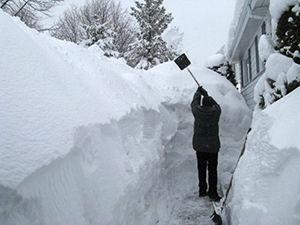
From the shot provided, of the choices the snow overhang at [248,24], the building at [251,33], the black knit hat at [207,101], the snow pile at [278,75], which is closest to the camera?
Answer: the snow pile at [278,75]

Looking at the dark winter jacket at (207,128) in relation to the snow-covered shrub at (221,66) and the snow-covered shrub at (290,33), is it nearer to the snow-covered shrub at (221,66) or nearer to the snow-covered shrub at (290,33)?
the snow-covered shrub at (290,33)

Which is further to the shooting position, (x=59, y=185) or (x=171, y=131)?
(x=171, y=131)

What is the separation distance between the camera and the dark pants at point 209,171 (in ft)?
13.8

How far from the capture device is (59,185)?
161 centimetres

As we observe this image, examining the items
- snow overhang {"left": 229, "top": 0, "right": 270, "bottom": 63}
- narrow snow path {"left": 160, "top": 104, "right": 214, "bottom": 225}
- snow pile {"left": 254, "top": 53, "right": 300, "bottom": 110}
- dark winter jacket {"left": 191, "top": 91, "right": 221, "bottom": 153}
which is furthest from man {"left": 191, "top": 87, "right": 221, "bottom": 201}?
snow overhang {"left": 229, "top": 0, "right": 270, "bottom": 63}

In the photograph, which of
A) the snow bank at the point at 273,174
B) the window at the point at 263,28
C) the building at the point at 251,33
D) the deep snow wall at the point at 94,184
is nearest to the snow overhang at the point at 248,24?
the building at the point at 251,33

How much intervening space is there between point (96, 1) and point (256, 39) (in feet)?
76.3

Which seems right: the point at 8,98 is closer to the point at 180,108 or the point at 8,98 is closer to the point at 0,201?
the point at 0,201

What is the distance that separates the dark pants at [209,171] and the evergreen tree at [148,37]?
12.2 m

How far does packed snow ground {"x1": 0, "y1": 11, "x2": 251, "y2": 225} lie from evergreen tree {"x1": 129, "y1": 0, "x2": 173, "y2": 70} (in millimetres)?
12471

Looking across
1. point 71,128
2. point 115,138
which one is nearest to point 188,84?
point 115,138

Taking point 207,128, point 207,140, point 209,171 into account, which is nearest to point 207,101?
point 207,128

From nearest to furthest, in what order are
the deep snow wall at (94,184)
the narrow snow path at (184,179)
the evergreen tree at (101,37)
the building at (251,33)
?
the deep snow wall at (94,184) → the narrow snow path at (184,179) → the building at (251,33) → the evergreen tree at (101,37)

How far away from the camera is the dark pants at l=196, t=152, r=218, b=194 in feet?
13.8
